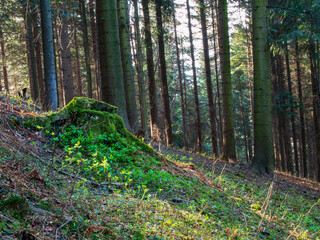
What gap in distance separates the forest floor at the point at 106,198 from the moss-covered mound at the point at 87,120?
207 millimetres

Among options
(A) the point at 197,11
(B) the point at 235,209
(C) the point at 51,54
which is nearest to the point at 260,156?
(B) the point at 235,209

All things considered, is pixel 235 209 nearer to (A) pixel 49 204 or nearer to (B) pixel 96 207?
(B) pixel 96 207

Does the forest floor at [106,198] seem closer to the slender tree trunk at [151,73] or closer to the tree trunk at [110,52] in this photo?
the tree trunk at [110,52]

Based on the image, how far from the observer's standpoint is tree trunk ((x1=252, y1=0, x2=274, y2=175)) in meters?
10.4

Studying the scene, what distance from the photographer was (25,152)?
433 centimetres

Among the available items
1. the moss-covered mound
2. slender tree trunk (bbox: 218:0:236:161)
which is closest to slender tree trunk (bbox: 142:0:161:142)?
slender tree trunk (bbox: 218:0:236:161)

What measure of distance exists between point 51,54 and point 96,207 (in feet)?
24.5

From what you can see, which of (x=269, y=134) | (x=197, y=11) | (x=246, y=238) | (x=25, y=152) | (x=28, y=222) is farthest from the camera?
(x=197, y=11)

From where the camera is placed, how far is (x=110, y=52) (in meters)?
8.18

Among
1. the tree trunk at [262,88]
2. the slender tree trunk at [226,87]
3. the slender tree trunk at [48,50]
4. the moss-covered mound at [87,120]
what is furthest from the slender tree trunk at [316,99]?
the slender tree trunk at [48,50]

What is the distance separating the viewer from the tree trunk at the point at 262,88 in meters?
10.4

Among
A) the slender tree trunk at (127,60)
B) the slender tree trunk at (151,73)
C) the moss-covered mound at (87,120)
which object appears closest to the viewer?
the moss-covered mound at (87,120)

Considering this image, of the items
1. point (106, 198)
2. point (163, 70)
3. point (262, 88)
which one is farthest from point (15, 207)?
point (163, 70)

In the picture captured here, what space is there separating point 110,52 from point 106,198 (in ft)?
18.0
